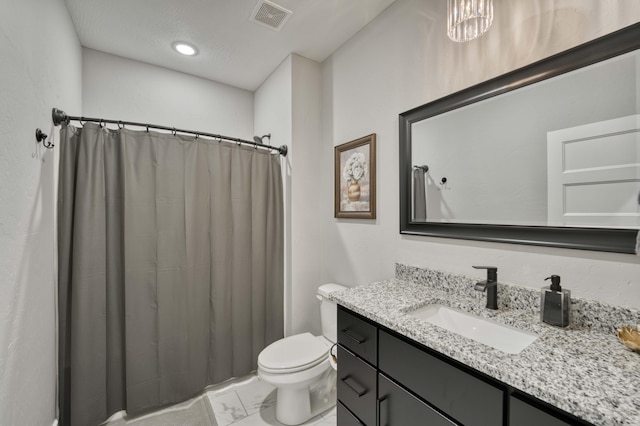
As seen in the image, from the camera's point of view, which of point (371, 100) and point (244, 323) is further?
point (244, 323)

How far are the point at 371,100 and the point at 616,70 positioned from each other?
1.14 meters

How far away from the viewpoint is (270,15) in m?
1.72

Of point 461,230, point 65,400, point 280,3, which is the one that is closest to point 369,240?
point 461,230

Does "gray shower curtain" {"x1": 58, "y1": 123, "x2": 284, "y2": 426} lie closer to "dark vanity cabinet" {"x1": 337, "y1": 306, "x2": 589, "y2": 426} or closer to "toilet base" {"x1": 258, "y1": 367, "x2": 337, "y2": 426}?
"toilet base" {"x1": 258, "y1": 367, "x2": 337, "y2": 426}

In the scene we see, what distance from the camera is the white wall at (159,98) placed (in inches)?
82.9

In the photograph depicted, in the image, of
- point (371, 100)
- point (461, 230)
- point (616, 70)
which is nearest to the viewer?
point (616, 70)

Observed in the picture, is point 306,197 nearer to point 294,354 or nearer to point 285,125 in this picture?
point 285,125

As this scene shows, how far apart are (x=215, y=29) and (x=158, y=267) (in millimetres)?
1663

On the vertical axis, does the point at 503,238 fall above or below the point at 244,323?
above

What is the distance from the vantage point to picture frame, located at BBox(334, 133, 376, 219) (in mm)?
1774

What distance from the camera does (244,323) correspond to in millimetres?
2088

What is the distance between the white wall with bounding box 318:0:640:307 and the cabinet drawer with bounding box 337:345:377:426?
63 centimetres

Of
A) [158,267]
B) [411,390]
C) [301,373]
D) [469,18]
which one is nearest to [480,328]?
[411,390]

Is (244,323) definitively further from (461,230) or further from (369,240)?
(461,230)
